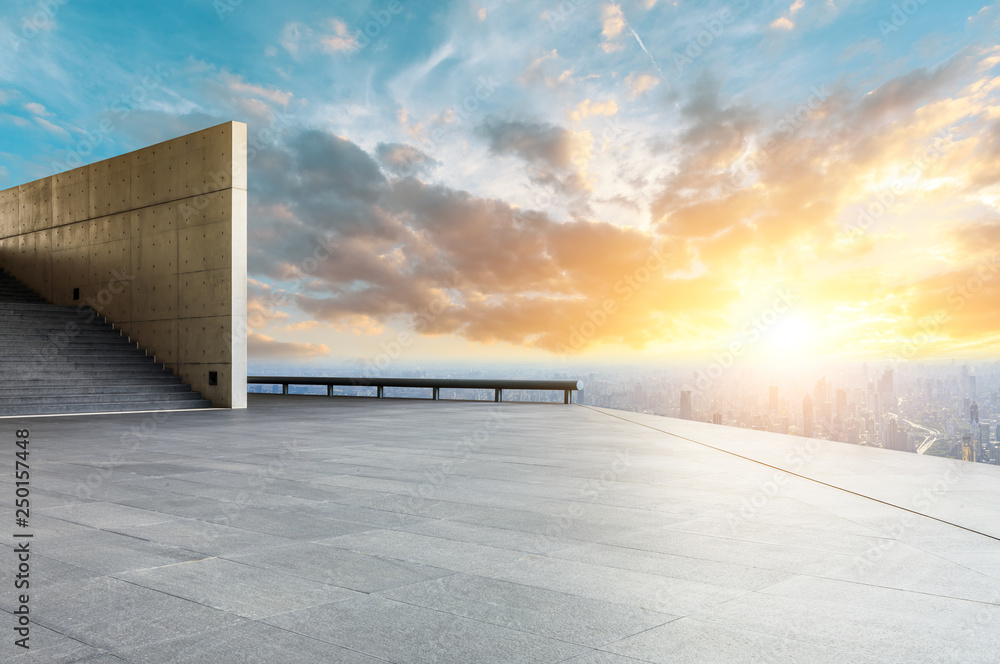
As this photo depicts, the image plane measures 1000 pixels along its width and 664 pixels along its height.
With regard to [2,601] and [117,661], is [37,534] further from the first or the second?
[117,661]

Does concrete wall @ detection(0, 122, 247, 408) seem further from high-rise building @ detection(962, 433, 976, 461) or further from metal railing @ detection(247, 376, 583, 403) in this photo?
high-rise building @ detection(962, 433, 976, 461)

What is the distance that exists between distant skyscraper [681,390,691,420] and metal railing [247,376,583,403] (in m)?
4.66

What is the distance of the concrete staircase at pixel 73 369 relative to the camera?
1697cm

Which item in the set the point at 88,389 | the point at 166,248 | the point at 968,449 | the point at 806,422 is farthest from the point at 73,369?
the point at 968,449

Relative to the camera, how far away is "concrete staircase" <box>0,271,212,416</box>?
55.7ft

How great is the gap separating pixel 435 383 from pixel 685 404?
9205 millimetres

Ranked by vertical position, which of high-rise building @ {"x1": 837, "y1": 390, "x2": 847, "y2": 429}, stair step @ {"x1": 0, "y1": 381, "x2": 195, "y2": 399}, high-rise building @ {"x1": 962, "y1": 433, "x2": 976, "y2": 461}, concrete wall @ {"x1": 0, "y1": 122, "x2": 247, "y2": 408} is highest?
concrete wall @ {"x1": 0, "y1": 122, "x2": 247, "y2": 408}

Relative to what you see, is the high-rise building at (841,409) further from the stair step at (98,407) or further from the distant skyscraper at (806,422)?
the stair step at (98,407)

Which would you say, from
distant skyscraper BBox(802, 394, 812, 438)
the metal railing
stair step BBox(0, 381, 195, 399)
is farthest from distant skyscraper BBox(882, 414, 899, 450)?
stair step BBox(0, 381, 195, 399)

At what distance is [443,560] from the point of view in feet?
13.4

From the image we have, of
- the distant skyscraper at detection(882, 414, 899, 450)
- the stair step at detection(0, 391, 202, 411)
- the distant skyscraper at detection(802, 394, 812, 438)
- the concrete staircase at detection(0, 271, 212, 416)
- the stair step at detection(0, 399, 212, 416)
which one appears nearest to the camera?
the distant skyscraper at detection(882, 414, 899, 450)

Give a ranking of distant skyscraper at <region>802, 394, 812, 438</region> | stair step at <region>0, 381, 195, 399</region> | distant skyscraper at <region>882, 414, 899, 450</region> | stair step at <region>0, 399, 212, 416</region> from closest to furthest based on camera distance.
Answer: distant skyscraper at <region>882, 414, 899, 450</region>
distant skyscraper at <region>802, 394, 812, 438</region>
stair step at <region>0, 399, 212, 416</region>
stair step at <region>0, 381, 195, 399</region>

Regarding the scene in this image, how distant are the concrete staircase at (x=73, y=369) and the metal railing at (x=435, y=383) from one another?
618 cm

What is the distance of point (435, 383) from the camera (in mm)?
22469
